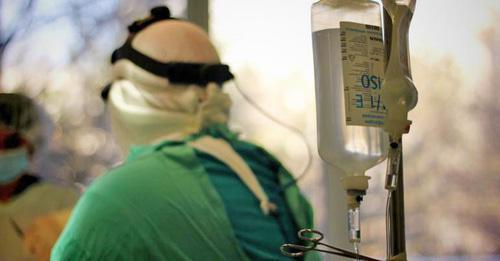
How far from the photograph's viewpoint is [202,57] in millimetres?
1472

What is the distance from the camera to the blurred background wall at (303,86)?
5.96 feet

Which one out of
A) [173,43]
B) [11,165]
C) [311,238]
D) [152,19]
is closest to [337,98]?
[311,238]

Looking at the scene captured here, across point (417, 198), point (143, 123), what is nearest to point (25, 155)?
point (143, 123)

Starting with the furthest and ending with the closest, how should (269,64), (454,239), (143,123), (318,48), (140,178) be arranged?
(269,64) → (454,239) → (143,123) → (140,178) → (318,48)

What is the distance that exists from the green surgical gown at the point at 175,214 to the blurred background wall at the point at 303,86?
0.36 m

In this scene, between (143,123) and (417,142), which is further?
(417,142)

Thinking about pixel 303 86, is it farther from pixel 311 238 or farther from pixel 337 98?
pixel 311 238

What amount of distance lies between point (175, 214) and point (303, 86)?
2.61ft

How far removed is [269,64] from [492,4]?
26.2 inches

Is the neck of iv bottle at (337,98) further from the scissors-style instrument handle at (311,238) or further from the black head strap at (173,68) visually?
the black head strap at (173,68)

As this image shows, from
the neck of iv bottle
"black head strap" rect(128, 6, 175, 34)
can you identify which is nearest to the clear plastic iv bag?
the neck of iv bottle

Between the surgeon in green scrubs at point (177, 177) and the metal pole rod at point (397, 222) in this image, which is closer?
the metal pole rod at point (397, 222)

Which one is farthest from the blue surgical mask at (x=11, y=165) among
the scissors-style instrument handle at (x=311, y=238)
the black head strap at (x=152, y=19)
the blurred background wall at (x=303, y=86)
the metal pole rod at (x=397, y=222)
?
the metal pole rod at (x=397, y=222)

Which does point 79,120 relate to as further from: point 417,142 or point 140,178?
point 417,142
